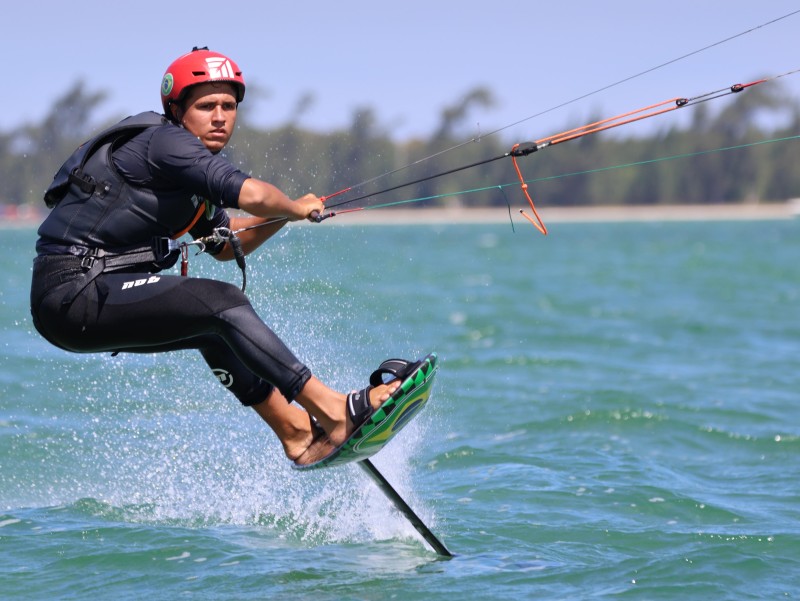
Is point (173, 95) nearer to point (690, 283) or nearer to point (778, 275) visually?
point (690, 283)

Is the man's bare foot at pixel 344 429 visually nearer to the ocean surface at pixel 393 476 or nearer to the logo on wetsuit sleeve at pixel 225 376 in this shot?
the logo on wetsuit sleeve at pixel 225 376

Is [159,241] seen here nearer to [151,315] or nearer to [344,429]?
[151,315]

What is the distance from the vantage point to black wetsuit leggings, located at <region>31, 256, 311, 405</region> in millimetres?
5043

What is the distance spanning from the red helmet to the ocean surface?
7.65 feet

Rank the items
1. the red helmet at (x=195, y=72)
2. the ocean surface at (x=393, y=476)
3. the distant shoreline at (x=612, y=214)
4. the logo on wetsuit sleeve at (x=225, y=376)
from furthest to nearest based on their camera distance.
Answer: the distant shoreline at (x=612, y=214) → the ocean surface at (x=393, y=476) → the logo on wetsuit sleeve at (x=225, y=376) → the red helmet at (x=195, y=72)

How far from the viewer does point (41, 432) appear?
29.5 feet

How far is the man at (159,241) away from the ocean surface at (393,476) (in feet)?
3.85

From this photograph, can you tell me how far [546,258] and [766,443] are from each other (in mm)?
44040

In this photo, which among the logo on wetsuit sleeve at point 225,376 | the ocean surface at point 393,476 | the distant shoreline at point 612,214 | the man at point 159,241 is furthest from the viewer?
the distant shoreline at point 612,214

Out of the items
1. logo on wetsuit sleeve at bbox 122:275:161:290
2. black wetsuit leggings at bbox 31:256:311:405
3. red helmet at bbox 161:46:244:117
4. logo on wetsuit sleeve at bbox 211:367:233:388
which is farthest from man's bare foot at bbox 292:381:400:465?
red helmet at bbox 161:46:244:117

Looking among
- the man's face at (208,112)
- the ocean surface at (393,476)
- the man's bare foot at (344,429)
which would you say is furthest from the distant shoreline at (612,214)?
the man's face at (208,112)

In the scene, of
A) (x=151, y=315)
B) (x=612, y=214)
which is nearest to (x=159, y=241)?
(x=151, y=315)

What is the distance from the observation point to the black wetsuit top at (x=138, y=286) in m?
5.01

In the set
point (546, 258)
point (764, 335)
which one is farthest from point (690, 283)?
point (546, 258)
